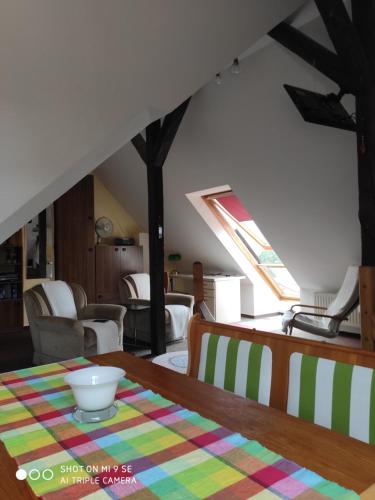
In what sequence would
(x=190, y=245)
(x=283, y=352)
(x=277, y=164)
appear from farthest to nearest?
(x=190, y=245), (x=277, y=164), (x=283, y=352)

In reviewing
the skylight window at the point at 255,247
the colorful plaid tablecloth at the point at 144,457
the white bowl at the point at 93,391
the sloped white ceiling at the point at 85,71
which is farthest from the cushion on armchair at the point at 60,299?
the white bowl at the point at 93,391

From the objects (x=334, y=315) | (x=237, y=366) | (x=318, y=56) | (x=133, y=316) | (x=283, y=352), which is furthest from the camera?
(x=133, y=316)

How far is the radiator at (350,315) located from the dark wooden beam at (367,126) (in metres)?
2.00

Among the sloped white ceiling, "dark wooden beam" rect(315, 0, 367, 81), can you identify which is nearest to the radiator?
"dark wooden beam" rect(315, 0, 367, 81)

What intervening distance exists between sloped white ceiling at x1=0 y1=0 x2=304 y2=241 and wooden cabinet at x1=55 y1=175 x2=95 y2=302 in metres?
3.52

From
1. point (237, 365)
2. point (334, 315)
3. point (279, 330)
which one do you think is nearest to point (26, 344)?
point (279, 330)

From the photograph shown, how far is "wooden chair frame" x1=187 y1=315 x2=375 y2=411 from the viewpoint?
1212 millimetres

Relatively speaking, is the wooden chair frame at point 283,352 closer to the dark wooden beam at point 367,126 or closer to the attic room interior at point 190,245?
the attic room interior at point 190,245

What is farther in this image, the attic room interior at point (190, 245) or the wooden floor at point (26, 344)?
the wooden floor at point (26, 344)

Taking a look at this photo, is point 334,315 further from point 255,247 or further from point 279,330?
point 255,247

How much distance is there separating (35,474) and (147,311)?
13.1ft

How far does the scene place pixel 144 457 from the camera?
864 mm

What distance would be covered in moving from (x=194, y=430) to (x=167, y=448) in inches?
4.5

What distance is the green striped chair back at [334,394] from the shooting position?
1.13m
